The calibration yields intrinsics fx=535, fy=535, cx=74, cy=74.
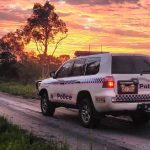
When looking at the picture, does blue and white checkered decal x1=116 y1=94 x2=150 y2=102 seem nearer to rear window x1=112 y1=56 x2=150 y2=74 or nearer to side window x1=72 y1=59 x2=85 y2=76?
rear window x1=112 y1=56 x2=150 y2=74

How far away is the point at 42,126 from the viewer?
14.6 metres

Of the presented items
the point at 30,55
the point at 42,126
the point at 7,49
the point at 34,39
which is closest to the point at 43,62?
the point at 34,39

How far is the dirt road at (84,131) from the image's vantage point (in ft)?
37.6

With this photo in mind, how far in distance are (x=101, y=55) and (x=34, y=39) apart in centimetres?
3503

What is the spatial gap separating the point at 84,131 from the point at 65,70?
311 cm

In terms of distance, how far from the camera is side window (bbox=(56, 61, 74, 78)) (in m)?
15.9

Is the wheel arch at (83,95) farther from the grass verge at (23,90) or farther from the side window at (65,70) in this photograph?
the grass verge at (23,90)

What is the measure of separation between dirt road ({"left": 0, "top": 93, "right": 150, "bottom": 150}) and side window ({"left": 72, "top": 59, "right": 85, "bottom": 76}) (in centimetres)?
146

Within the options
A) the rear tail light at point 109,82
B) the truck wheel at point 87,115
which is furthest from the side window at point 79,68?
the rear tail light at point 109,82

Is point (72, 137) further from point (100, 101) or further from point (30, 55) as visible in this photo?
point (30, 55)

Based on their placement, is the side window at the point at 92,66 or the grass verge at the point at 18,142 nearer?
the grass verge at the point at 18,142

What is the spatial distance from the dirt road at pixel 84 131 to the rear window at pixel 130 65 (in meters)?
1.54

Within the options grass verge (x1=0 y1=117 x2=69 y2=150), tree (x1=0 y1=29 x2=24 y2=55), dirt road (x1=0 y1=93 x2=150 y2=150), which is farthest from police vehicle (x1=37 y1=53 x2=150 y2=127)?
tree (x1=0 y1=29 x2=24 y2=55)

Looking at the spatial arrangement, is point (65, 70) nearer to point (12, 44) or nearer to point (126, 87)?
point (126, 87)
